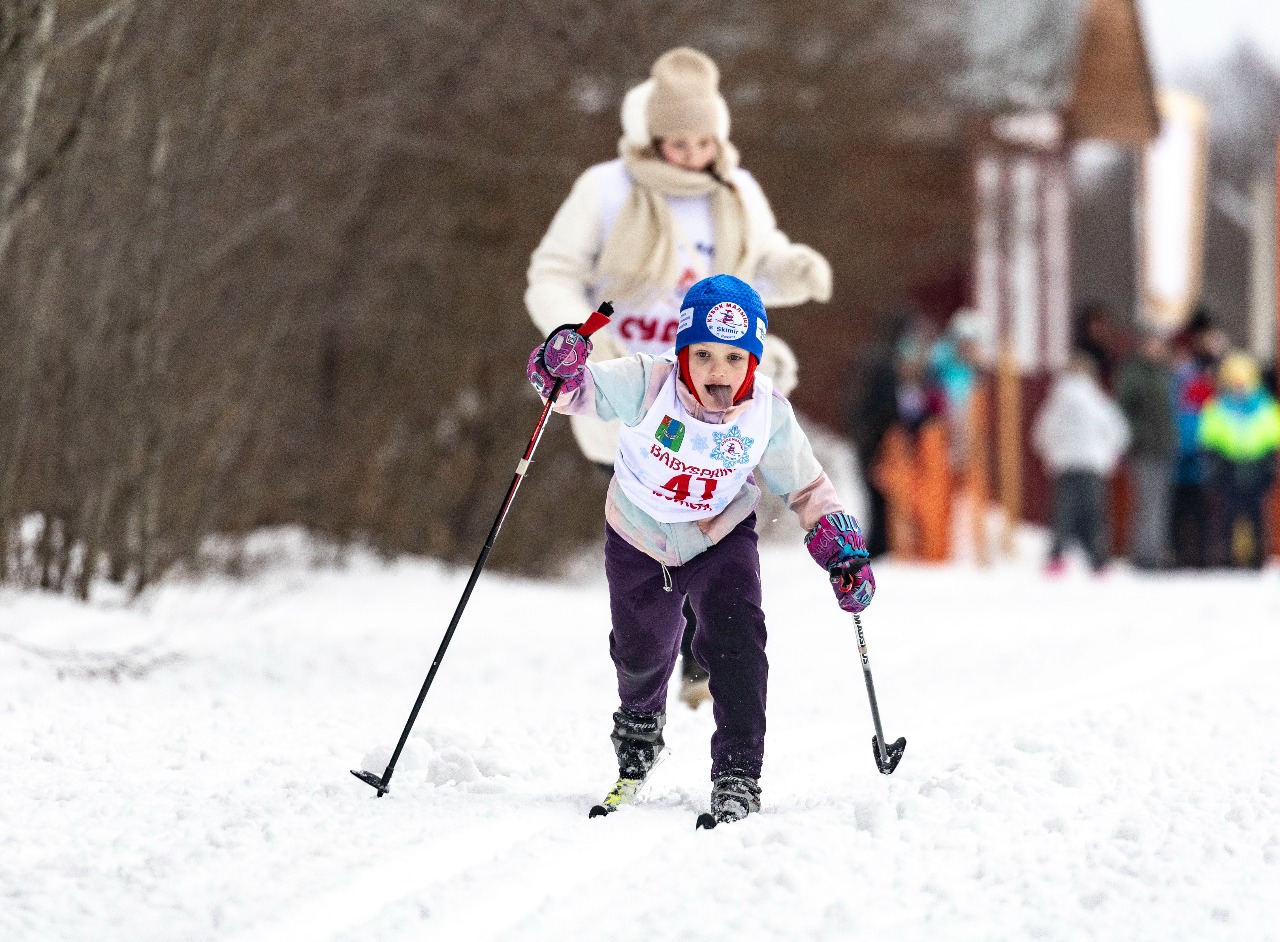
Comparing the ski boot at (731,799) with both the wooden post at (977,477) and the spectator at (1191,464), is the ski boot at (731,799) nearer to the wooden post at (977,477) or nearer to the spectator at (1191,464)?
the spectator at (1191,464)

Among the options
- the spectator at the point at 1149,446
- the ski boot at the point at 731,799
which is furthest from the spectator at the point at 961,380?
the ski boot at the point at 731,799

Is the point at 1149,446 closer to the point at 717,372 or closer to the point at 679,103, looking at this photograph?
the point at 679,103

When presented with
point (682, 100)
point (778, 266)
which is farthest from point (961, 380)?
point (682, 100)

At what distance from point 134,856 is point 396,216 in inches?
307

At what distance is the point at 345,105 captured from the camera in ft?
30.3

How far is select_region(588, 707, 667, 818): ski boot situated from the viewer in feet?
15.7

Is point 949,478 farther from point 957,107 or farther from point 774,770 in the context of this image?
point 774,770

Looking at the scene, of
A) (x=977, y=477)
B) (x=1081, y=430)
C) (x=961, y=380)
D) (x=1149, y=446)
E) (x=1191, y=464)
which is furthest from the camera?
(x=961, y=380)

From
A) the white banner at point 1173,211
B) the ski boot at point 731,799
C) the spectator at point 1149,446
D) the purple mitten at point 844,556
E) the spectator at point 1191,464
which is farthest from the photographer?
the white banner at point 1173,211

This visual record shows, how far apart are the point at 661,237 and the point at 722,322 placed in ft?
5.65

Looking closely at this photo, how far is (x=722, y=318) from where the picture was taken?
4.60 meters

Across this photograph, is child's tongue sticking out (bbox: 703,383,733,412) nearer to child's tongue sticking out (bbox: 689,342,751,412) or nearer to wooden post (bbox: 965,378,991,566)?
child's tongue sticking out (bbox: 689,342,751,412)

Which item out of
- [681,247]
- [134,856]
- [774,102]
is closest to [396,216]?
[681,247]

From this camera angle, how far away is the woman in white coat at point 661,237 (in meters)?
6.25
